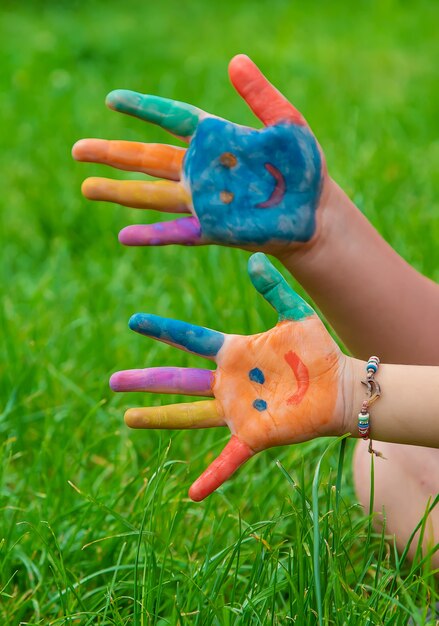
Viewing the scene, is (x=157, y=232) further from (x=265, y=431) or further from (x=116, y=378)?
(x=265, y=431)

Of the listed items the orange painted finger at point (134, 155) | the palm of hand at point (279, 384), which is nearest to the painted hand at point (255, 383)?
the palm of hand at point (279, 384)

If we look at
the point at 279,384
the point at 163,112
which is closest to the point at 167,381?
the point at 279,384

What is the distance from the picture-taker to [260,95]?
141cm

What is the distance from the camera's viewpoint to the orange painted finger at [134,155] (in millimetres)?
1387

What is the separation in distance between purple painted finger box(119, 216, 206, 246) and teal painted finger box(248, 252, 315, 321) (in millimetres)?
130

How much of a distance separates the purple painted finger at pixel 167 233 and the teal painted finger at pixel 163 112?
0.44 ft

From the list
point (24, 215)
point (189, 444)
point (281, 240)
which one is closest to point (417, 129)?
point (24, 215)

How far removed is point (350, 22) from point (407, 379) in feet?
16.0

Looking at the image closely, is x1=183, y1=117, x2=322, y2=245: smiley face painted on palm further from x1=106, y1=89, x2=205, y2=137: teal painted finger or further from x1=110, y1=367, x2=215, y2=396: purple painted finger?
x1=110, y1=367, x2=215, y2=396: purple painted finger

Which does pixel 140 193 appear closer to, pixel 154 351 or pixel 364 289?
pixel 364 289

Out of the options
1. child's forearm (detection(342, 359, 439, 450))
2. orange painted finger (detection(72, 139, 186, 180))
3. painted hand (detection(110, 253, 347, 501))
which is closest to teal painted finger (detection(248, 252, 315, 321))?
painted hand (detection(110, 253, 347, 501))

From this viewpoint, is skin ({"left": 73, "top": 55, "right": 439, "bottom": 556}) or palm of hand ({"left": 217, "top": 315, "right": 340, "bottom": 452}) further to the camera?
skin ({"left": 73, "top": 55, "right": 439, "bottom": 556})

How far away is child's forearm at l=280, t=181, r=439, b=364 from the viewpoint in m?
1.44

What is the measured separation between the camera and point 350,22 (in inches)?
225
